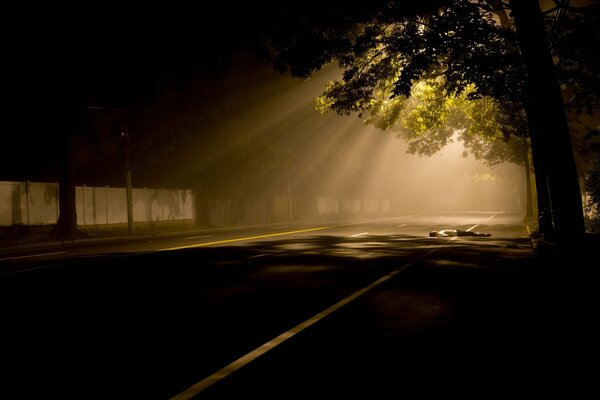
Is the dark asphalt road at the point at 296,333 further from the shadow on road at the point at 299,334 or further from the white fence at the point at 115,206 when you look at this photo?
the white fence at the point at 115,206

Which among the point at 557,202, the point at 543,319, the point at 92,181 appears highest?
the point at 92,181

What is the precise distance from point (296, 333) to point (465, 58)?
34.8 ft

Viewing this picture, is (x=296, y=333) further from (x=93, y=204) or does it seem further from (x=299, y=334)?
(x=93, y=204)

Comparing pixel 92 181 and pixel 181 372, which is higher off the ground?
pixel 92 181

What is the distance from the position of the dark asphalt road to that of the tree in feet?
7.18

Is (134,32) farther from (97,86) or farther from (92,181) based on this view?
(92,181)

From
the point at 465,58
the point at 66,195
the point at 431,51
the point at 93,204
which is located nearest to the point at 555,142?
the point at 431,51

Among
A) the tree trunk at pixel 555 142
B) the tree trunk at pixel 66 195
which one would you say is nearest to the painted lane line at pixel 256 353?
the tree trunk at pixel 555 142

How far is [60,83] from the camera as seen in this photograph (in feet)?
68.9

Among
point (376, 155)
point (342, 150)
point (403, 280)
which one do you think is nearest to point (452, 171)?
point (376, 155)

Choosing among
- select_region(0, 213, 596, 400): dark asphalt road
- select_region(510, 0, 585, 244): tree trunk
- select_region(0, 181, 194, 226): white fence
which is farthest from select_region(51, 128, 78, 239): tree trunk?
select_region(510, 0, 585, 244): tree trunk

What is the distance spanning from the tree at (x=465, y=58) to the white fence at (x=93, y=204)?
17.2 metres

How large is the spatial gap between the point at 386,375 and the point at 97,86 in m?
21.5

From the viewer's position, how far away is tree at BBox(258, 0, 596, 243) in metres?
10.2
